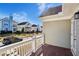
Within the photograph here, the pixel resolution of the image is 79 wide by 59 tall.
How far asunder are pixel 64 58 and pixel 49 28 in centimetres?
63

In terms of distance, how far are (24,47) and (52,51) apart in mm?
535

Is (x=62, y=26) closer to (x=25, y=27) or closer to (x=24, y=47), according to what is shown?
(x=25, y=27)

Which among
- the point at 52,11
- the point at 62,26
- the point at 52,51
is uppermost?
the point at 52,11

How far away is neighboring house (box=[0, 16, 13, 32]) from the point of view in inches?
102

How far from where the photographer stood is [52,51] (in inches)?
105

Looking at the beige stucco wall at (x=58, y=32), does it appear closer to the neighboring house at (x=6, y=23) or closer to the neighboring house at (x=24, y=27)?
the neighboring house at (x=24, y=27)

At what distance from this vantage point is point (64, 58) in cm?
266

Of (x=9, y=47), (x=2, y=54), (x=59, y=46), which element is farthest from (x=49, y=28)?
(x=2, y=54)

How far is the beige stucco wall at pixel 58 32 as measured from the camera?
2607mm

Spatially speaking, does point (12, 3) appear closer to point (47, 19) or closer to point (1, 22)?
point (1, 22)

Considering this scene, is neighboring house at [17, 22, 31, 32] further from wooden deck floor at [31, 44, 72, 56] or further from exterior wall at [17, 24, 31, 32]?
wooden deck floor at [31, 44, 72, 56]

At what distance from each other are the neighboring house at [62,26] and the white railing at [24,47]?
177mm

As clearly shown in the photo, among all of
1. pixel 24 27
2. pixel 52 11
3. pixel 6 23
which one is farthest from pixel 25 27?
pixel 52 11

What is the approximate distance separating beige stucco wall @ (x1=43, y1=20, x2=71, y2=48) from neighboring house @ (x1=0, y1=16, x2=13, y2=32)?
0.63 m
